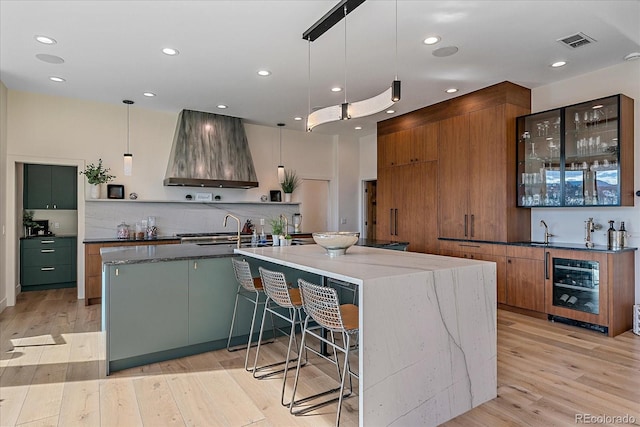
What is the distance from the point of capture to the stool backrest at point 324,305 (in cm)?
201

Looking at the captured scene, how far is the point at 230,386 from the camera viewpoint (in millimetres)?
2619

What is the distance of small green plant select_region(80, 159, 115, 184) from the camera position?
525 cm

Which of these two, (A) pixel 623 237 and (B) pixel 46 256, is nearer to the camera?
(A) pixel 623 237

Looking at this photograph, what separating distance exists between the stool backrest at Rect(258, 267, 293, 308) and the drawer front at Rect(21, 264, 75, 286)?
4940 mm

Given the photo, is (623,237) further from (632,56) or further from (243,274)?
(243,274)

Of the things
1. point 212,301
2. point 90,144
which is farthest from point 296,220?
point 212,301

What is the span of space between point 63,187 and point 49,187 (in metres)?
0.19

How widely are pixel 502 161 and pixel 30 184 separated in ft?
22.9

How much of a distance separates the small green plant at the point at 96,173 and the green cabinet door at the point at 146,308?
3.05 meters

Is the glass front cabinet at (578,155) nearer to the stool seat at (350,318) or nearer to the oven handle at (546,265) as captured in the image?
the oven handle at (546,265)

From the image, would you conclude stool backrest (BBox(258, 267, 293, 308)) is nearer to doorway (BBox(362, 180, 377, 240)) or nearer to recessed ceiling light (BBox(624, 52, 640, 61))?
recessed ceiling light (BBox(624, 52, 640, 61))

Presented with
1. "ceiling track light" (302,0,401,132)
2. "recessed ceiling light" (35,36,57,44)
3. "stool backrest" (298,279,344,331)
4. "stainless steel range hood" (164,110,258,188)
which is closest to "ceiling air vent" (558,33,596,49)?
"ceiling track light" (302,0,401,132)

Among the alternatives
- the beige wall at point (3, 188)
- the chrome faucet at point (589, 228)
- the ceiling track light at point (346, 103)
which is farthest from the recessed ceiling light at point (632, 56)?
the beige wall at point (3, 188)

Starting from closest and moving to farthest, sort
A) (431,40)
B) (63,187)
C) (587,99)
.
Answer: (431,40) → (587,99) → (63,187)
